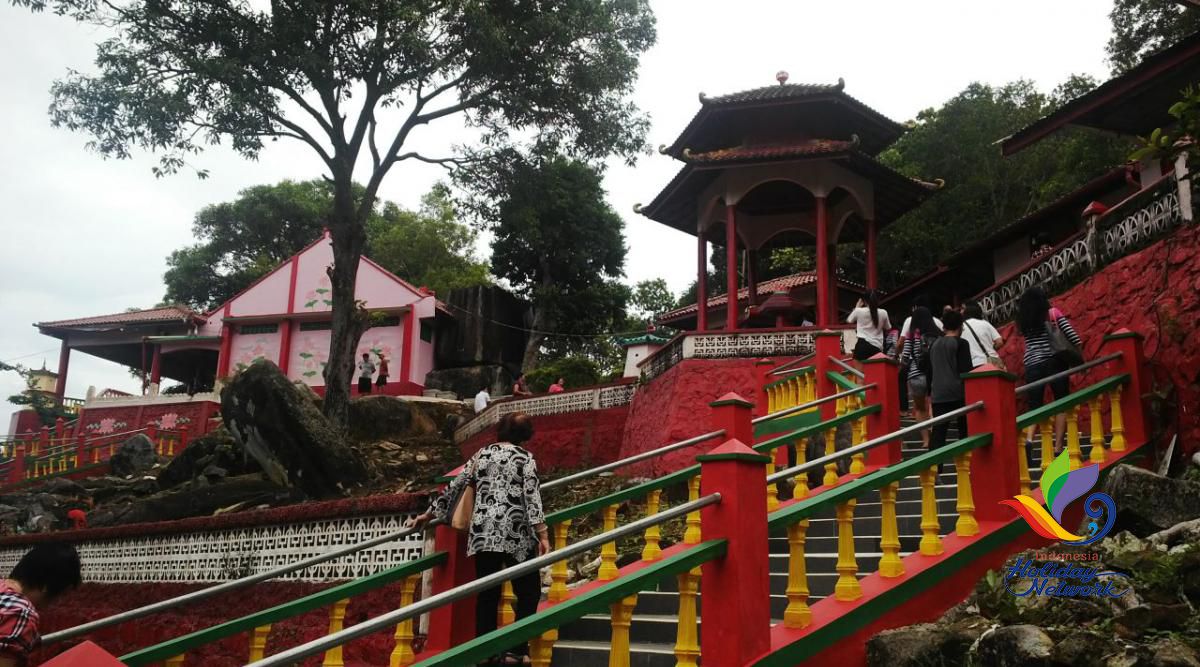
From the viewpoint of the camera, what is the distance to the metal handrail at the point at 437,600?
3.15m

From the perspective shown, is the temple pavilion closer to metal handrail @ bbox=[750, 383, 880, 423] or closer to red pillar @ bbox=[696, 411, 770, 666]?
metal handrail @ bbox=[750, 383, 880, 423]

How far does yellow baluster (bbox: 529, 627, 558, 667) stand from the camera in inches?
166

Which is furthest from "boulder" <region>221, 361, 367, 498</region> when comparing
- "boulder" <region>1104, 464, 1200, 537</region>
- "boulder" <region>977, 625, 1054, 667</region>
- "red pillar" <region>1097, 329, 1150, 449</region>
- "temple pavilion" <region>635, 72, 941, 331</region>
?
"boulder" <region>977, 625, 1054, 667</region>

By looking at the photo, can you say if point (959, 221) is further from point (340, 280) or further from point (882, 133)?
point (340, 280)

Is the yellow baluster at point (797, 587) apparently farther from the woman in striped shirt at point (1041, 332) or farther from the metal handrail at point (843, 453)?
the woman in striped shirt at point (1041, 332)

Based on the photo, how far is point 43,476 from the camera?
21.0m

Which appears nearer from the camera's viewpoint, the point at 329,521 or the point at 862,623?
the point at 862,623

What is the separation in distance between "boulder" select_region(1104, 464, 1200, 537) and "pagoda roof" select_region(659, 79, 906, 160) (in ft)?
39.0

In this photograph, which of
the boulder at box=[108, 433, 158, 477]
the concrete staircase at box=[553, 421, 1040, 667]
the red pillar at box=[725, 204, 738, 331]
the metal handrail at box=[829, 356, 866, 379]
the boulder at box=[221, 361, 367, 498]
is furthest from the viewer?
the boulder at box=[108, 433, 158, 477]

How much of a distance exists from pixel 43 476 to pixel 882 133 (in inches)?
832

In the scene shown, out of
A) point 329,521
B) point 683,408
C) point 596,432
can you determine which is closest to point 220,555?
point 329,521

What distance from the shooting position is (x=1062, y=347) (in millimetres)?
7250

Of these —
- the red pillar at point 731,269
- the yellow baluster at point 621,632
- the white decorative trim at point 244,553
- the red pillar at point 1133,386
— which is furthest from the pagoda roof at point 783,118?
the yellow baluster at point 621,632

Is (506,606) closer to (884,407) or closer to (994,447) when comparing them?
(994,447)
